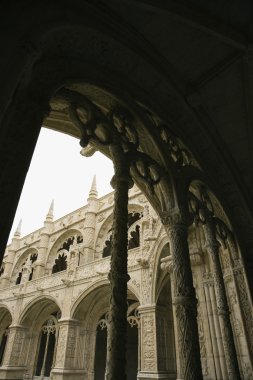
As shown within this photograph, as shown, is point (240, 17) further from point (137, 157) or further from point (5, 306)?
point (5, 306)

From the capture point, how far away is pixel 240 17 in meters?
3.59

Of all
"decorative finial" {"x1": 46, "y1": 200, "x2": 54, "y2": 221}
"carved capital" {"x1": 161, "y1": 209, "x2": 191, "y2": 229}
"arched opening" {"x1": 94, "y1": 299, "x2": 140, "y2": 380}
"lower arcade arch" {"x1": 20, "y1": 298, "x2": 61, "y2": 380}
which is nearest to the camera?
"carved capital" {"x1": 161, "y1": 209, "x2": 191, "y2": 229}

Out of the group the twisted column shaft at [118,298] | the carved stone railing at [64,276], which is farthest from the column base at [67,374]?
the twisted column shaft at [118,298]

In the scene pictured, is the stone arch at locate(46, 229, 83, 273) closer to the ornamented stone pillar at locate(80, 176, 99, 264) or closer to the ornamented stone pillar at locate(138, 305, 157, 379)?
the ornamented stone pillar at locate(80, 176, 99, 264)

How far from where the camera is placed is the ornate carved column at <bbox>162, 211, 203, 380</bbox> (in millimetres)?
2969

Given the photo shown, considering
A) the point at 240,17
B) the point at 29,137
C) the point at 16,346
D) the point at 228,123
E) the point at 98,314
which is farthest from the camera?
the point at 16,346

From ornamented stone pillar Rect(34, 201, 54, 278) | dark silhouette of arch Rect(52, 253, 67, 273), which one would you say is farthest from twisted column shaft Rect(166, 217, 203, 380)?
ornamented stone pillar Rect(34, 201, 54, 278)

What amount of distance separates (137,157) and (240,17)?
6.93 ft

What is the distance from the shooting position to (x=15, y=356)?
13.6 m

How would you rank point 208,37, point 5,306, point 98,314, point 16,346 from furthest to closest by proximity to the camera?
1. point 5,306
2. point 16,346
3. point 98,314
4. point 208,37

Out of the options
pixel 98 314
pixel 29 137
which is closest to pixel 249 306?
pixel 29 137

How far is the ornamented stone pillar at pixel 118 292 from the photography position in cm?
247

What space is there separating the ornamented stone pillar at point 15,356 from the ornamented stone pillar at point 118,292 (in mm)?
13349

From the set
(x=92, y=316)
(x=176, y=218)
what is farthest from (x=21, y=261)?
(x=176, y=218)
